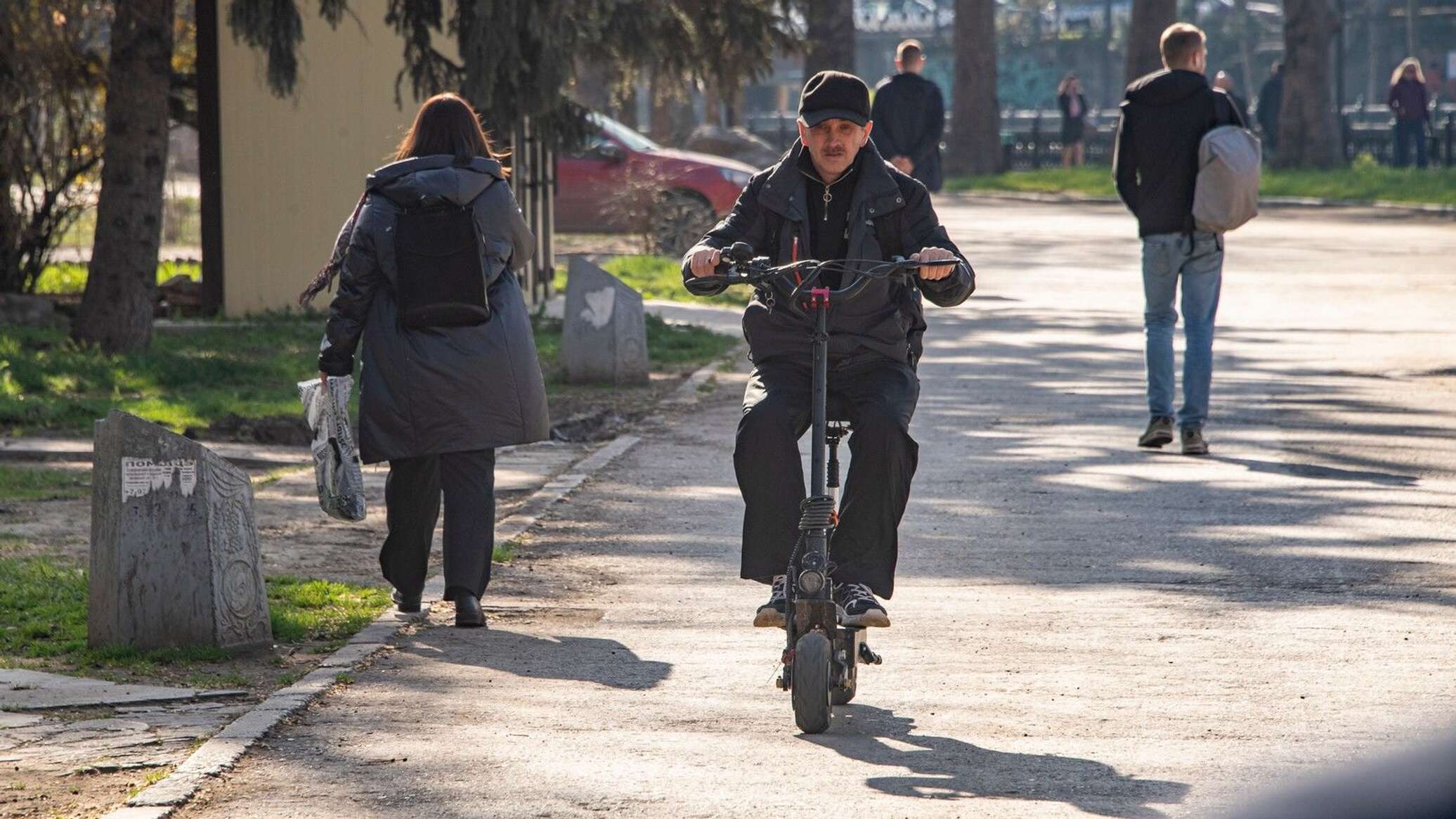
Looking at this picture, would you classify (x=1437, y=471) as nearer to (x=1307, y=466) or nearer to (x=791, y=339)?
(x=1307, y=466)

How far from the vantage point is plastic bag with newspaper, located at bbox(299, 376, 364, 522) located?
654 centimetres

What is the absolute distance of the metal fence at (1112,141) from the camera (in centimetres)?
3594

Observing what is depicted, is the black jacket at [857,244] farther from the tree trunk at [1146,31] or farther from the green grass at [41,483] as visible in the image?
the tree trunk at [1146,31]

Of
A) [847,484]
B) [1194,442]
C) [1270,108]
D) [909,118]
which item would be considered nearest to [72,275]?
[909,118]

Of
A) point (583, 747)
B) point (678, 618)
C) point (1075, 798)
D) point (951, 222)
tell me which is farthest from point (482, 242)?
point (951, 222)

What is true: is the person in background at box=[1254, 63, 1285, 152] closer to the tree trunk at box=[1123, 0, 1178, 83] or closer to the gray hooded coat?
the tree trunk at box=[1123, 0, 1178, 83]

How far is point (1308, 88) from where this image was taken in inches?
1416

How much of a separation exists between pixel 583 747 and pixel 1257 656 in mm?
2094

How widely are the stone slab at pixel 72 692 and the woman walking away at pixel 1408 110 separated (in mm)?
31866

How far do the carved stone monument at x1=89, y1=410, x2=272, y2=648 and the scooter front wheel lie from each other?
6.04ft

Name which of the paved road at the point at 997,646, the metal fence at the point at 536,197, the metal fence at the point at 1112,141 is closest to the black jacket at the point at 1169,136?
the paved road at the point at 997,646

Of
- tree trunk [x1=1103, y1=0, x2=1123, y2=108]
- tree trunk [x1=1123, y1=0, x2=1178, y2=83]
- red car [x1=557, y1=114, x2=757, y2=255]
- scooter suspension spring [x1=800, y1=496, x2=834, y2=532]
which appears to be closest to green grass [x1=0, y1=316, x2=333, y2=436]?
scooter suspension spring [x1=800, y1=496, x2=834, y2=532]

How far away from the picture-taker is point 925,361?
548 inches

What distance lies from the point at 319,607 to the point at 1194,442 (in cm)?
492
